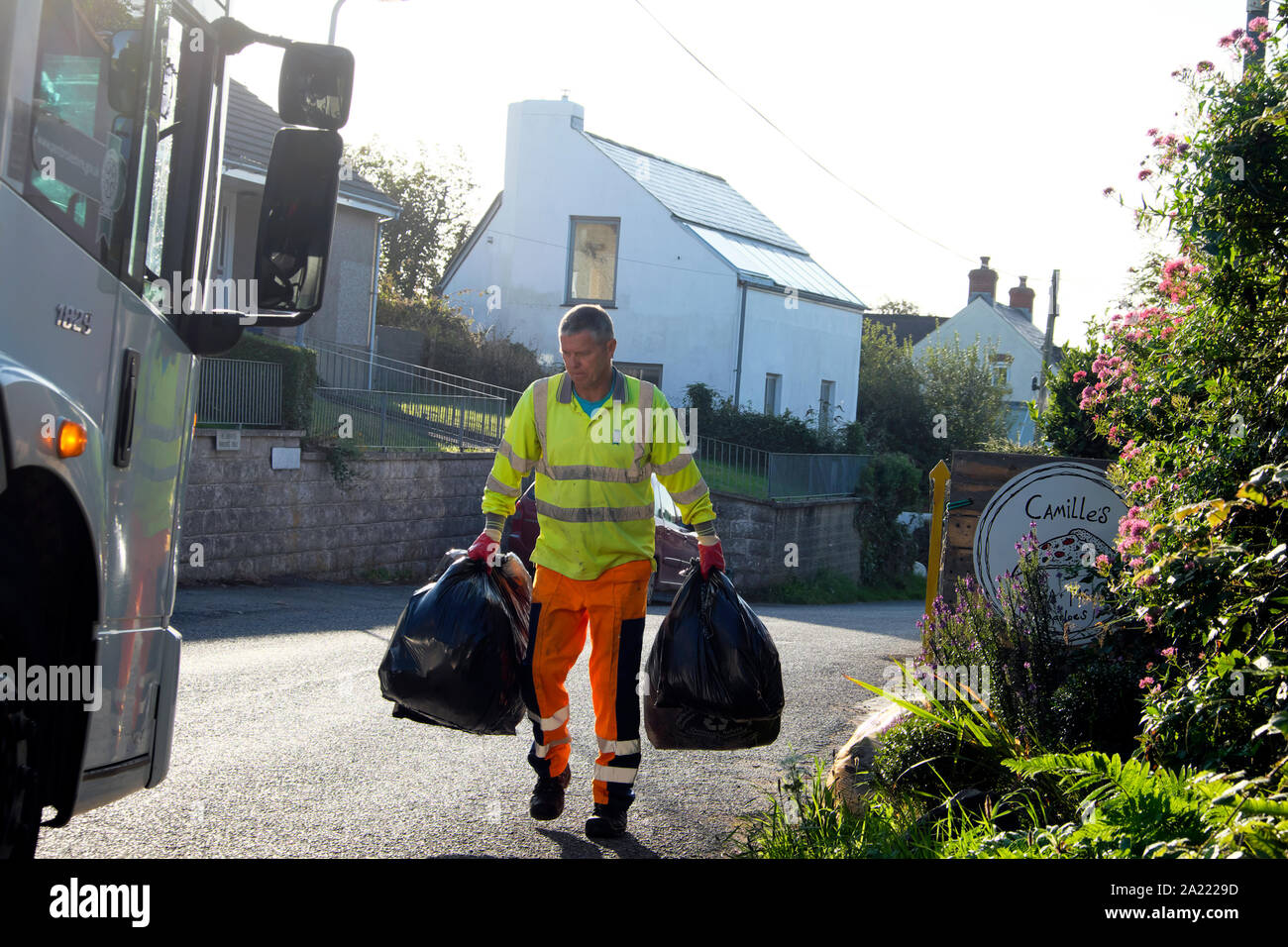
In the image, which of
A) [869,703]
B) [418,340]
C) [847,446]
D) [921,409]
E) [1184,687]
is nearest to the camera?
[1184,687]

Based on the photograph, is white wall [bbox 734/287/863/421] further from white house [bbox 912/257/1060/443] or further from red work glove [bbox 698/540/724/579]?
red work glove [bbox 698/540/724/579]

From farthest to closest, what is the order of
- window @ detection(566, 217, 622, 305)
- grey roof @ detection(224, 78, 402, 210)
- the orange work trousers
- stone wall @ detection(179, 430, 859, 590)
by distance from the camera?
window @ detection(566, 217, 622, 305), grey roof @ detection(224, 78, 402, 210), stone wall @ detection(179, 430, 859, 590), the orange work trousers

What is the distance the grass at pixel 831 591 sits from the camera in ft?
72.4

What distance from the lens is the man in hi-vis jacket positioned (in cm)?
482

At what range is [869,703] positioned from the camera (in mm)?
8180

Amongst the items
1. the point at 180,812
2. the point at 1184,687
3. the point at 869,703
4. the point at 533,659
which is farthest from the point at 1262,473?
the point at 869,703

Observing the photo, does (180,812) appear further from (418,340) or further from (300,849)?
(418,340)

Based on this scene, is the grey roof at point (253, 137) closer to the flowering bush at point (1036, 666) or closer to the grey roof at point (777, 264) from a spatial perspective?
the grey roof at point (777, 264)

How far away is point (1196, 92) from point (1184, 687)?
7.45 feet

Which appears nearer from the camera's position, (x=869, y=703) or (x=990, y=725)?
(x=990, y=725)

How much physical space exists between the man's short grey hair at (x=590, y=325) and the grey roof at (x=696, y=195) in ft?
77.5

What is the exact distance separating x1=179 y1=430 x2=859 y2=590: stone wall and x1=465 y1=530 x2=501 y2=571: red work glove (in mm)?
8652

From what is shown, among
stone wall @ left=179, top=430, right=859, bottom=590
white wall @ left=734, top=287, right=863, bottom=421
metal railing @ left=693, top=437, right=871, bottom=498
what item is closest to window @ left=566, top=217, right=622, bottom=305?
white wall @ left=734, top=287, right=863, bottom=421
